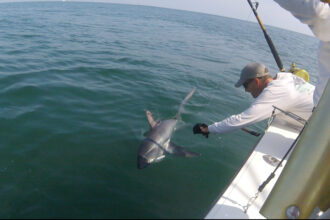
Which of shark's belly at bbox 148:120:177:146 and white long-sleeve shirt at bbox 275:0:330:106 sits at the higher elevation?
white long-sleeve shirt at bbox 275:0:330:106

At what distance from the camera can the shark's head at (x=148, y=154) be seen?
16.0 feet

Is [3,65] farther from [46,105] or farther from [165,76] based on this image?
[165,76]

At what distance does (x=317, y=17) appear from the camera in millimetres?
2773

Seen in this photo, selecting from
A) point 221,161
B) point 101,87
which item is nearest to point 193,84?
point 101,87

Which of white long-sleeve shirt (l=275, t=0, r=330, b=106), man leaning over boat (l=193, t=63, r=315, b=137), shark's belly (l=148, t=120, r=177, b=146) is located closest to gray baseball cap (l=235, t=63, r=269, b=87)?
man leaning over boat (l=193, t=63, r=315, b=137)

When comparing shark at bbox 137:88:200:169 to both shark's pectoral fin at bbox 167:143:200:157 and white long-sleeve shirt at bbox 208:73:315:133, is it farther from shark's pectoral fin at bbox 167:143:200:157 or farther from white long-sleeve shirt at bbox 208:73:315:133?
white long-sleeve shirt at bbox 208:73:315:133

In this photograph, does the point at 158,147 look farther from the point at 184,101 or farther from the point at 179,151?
the point at 184,101

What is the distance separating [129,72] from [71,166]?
7364mm

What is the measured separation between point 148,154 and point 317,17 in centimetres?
393

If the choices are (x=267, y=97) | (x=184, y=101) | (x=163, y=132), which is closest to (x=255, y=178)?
(x=267, y=97)

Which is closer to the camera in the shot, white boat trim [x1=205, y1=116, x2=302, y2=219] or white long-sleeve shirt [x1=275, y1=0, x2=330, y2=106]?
white long-sleeve shirt [x1=275, y1=0, x2=330, y2=106]

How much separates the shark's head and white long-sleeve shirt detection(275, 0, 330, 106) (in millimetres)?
3543

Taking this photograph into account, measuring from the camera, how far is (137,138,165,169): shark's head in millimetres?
4884

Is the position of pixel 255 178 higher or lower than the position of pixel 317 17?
lower
